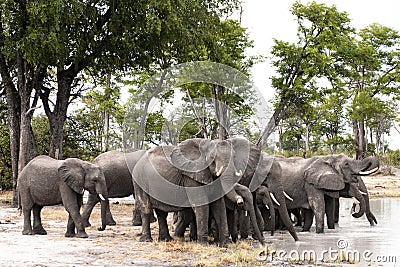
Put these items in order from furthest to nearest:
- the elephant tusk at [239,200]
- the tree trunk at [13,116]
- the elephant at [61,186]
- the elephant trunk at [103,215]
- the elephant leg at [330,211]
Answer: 1. the tree trunk at [13,116]
2. the elephant leg at [330,211]
3. the elephant trunk at [103,215]
4. the elephant at [61,186]
5. the elephant tusk at [239,200]

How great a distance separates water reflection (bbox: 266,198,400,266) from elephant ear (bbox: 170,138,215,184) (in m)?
2.06

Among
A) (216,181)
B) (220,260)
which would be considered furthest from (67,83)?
(220,260)

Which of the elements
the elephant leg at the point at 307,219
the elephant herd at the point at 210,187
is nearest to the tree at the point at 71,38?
the elephant herd at the point at 210,187

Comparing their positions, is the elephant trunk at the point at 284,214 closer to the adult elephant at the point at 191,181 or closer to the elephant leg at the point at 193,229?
the adult elephant at the point at 191,181

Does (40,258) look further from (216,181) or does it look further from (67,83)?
(67,83)

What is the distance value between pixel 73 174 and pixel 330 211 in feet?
22.5

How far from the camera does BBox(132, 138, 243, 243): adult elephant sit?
1295cm

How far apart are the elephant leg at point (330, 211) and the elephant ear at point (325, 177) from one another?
0.92 meters

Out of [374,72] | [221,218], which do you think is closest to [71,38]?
[221,218]

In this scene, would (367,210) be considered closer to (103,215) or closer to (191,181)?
(191,181)

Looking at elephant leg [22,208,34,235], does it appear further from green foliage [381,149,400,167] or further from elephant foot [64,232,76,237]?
green foliage [381,149,400,167]

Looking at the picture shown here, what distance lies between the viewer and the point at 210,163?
12977 mm

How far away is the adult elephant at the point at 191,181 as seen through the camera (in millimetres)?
12945

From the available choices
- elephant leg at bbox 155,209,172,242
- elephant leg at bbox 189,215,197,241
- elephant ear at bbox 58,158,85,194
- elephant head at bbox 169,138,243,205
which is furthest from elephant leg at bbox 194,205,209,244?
elephant ear at bbox 58,158,85,194
